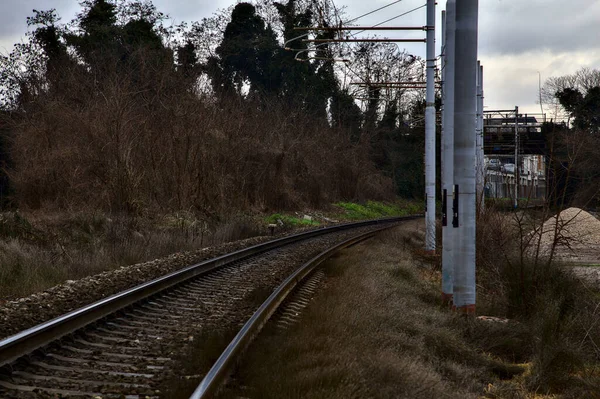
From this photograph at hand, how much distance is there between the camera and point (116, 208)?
19.5 meters

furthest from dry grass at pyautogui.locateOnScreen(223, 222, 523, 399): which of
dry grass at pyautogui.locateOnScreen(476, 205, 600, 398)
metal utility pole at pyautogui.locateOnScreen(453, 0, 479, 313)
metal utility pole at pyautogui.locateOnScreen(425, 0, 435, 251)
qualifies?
metal utility pole at pyautogui.locateOnScreen(425, 0, 435, 251)

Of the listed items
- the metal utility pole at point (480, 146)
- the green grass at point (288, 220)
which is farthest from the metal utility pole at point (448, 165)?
the green grass at point (288, 220)

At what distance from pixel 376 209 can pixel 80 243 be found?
34.4 m

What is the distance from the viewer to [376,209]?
4812 centimetres

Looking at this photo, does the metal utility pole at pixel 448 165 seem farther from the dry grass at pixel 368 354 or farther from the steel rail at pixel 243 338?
the steel rail at pixel 243 338

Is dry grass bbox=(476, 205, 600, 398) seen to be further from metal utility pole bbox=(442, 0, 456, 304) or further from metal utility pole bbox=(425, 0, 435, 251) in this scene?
metal utility pole bbox=(425, 0, 435, 251)

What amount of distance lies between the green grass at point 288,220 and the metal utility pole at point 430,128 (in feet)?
34.8

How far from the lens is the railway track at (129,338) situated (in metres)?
5.28

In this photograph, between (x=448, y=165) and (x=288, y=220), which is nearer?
(x=448, y=165)

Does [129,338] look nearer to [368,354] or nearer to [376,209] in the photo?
[368,354]

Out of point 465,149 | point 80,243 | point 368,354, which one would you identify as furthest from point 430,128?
point 368,354

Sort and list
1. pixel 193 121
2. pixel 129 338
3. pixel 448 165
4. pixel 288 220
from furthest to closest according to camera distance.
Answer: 1. pixel 288 220
2. pixel 193 121
3. pixel 448 165
4. pixel 129 338

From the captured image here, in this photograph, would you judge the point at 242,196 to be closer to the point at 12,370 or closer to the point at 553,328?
the point at 553,328

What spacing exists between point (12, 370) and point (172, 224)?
1510 centimetres
